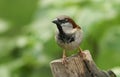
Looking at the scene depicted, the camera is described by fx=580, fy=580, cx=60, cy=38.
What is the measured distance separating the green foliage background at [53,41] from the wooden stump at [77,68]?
92cm

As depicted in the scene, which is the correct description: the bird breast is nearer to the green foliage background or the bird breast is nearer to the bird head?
the bird head

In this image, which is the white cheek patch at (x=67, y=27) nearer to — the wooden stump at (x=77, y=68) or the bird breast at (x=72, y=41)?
the bird breast at (x=72, y=41)

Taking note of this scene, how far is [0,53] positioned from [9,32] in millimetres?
409

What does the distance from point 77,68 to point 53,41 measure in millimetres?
1790

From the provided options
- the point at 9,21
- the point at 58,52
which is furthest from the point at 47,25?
the point at 9,21

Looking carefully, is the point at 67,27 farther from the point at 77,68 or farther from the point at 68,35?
the point at 77,68

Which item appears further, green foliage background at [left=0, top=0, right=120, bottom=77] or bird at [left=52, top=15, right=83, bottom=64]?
green foliage background at [left=0, top=0, right=120, bottom=77]

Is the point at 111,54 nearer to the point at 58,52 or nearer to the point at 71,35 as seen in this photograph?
the point at 58,52

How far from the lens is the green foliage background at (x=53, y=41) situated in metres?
4.33

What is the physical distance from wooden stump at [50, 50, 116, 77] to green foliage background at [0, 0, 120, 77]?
0.92 m

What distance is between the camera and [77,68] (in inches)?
110

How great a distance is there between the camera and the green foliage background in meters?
4.33

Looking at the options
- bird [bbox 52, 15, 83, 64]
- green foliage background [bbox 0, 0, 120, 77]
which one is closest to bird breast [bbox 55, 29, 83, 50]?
bird [bbox 52, 15, 83, 64]

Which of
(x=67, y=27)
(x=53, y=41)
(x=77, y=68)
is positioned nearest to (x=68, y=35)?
(x=67, y=27)
